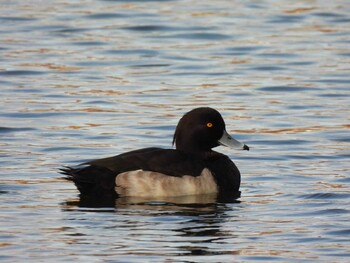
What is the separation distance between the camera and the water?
10.0 m

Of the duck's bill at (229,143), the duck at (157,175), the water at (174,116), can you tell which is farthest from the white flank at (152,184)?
the duck's bill at (229,143)

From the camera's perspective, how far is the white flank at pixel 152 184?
1180cm

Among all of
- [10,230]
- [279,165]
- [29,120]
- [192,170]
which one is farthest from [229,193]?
[29,120]

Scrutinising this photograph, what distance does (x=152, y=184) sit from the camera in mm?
11844

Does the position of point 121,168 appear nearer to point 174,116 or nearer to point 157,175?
point 157,175

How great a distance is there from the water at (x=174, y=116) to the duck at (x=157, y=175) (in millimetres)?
164

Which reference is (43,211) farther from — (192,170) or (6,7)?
(6,7)

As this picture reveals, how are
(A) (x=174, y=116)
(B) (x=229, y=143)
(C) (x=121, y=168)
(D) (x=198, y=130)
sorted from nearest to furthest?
(C) (x=121, y=168) < (D) (x=198, y=130) < (B) (x=229, y=143) < (A) (x=174, y=116)

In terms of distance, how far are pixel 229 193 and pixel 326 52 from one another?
27.3 feet

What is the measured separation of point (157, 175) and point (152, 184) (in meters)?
0.09

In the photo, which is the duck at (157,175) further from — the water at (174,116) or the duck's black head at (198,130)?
the water at (174,116)

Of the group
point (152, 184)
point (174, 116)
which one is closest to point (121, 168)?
point (152, 184)

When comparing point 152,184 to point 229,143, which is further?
point 229,143

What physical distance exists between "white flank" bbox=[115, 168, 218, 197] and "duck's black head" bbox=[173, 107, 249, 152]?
1.93 ft
